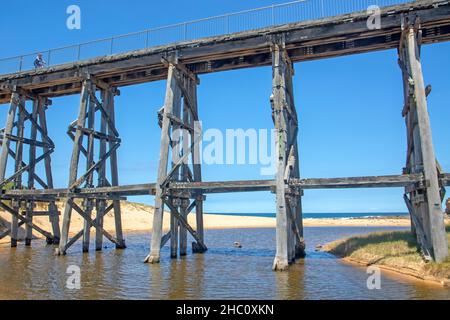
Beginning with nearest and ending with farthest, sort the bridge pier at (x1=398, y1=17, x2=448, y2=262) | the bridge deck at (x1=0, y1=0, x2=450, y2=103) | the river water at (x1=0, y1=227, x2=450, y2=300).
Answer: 1. the river water at (x1=0, y1=227, x2=450, y2=300)
2. the bridge pier at (x1=398, y1=17, x2=448, y2=262)
3. the bridge deck at (x1=0, y1=0, x2=450, y2=103)

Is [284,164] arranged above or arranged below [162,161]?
below

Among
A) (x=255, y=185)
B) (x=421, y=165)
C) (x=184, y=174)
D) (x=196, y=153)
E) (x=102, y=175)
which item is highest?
(x=196, y=153)

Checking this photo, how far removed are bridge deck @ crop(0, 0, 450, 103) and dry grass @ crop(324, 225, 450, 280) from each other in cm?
887

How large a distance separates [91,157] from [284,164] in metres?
11.9

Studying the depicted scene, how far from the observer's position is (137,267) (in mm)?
15672

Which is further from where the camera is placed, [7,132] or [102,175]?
[7,132]

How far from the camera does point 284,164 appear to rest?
1501 centimetres

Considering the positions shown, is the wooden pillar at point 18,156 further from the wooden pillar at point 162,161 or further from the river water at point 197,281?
the wooden pillar at point 162,161

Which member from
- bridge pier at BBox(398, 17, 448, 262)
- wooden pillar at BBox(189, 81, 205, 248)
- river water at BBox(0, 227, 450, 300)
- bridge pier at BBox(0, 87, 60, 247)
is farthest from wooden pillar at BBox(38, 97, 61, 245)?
bridge pier at BBox(398, 17, 448, 262)

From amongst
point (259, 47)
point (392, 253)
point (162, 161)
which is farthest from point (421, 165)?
point (162, 161)

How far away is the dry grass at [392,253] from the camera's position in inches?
488

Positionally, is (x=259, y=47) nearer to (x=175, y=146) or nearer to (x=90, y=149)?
(x=175, y=146)

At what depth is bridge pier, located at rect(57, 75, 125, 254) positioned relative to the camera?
19609 millimetres

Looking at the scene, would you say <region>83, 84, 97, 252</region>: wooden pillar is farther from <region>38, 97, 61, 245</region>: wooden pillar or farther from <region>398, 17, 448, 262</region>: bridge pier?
<region>398, 17, 448, 262</region>: bridge pier
